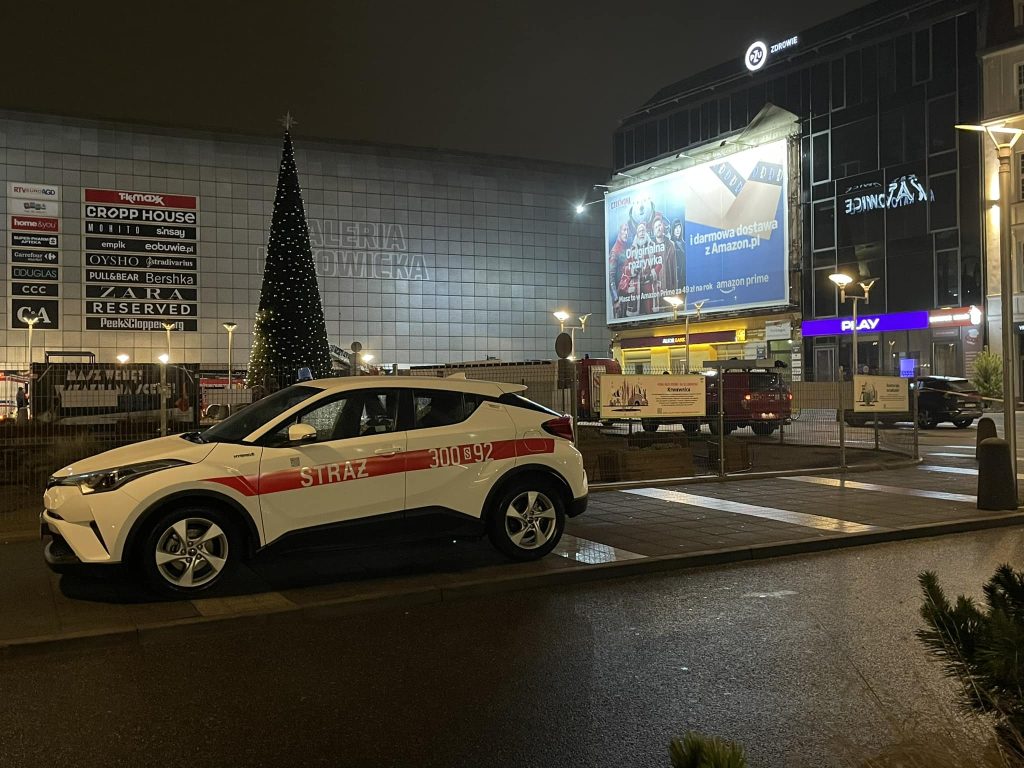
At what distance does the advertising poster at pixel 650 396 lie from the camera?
1392cm

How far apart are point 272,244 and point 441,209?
1783 inches

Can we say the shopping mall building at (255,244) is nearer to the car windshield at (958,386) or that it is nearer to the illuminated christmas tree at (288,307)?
the illuminated christmas tree at (288,307)

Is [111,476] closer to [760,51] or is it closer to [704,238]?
[704,238]

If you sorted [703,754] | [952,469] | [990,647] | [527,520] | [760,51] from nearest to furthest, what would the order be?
[703,754] < [990,647] < [527,520] < [952,469] < [760,51]

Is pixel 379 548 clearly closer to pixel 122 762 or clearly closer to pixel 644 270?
pixel 122 762

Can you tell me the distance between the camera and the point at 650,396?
46.4 feet

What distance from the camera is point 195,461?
6.76 meters

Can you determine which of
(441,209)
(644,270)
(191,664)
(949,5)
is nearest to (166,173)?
(441,209)

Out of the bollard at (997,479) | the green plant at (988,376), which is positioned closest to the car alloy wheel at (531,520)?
the bollard at (997,479)

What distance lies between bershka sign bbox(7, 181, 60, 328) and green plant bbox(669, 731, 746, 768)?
6184cm

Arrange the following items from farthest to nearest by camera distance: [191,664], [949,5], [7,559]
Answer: [949,5] → [7,559] → [191,664]

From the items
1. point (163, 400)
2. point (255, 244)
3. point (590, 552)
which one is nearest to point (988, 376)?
point (590, 552)

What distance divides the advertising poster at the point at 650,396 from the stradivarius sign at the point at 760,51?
155 feet

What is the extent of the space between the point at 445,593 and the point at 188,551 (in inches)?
82.3
